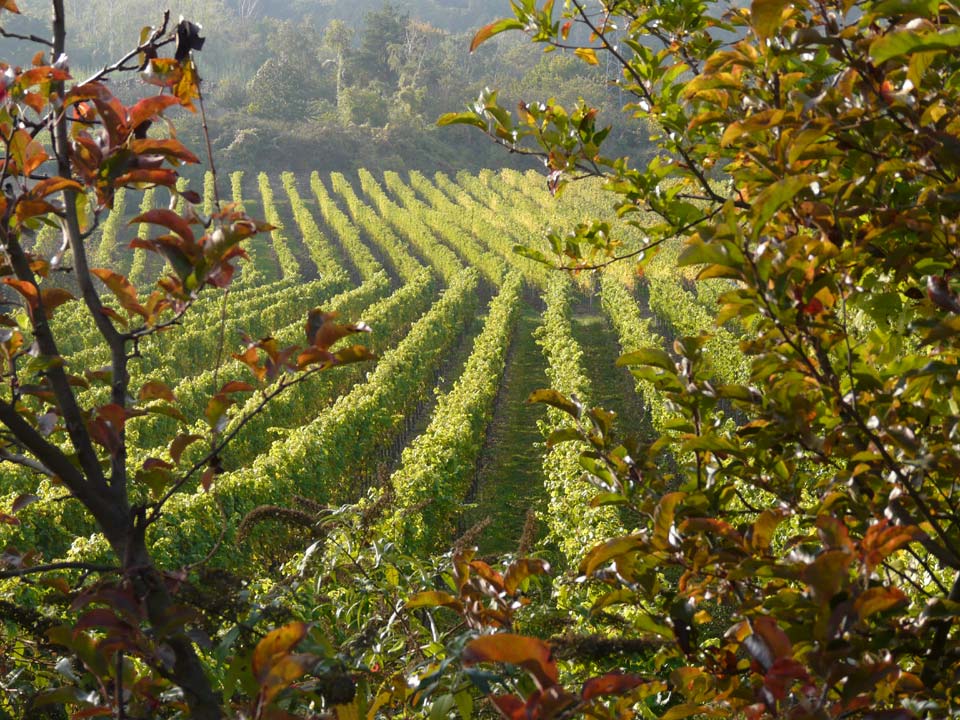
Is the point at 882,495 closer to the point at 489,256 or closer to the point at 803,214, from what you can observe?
the point at 803,214

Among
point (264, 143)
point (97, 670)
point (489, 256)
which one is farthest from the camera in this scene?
point (264, 143)

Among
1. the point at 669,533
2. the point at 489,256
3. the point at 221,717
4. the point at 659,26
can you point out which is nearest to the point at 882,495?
the point at 669,533

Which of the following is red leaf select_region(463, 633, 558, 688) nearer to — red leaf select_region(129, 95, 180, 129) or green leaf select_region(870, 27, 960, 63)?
green leaf select_region(870, 27, 960, 63)

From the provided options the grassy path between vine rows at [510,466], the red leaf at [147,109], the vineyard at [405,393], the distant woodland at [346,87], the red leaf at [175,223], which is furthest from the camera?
the distant woodland at [346,87]

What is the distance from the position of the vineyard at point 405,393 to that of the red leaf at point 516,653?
635mm

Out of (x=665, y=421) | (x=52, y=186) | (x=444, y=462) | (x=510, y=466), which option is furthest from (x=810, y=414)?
(x=510, y=466)

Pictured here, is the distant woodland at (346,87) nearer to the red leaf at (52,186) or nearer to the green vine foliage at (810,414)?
the green vine foliage at (810,414)

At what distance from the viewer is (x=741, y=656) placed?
153 cm

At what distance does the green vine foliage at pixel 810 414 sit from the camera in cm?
103

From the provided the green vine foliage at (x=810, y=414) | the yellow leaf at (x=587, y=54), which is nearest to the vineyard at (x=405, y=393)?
the green vine foliage at (x=810, y=414)

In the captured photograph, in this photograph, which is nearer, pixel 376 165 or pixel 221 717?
pixel 221 717

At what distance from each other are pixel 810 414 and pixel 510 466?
12.1 m

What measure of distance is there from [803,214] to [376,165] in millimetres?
57690

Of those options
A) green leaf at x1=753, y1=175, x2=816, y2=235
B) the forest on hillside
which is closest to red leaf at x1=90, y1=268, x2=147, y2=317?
the forest on hillside
